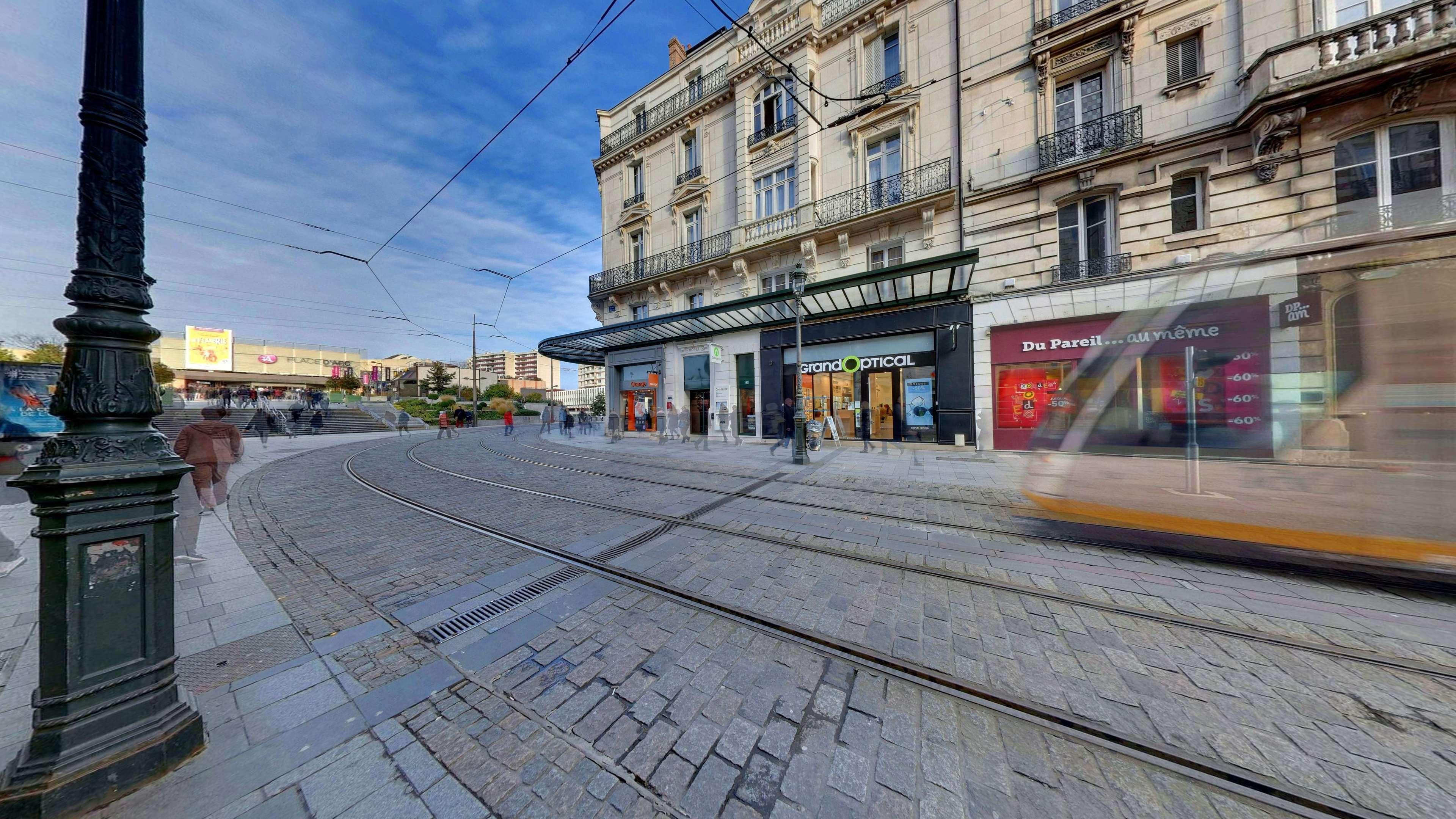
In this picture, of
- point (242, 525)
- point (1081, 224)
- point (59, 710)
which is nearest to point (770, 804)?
point (59, 710)

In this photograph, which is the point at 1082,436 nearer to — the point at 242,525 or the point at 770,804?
the point at 770,804

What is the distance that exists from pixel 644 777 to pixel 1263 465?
21.9 feet

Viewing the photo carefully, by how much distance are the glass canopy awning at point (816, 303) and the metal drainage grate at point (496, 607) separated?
999 cm

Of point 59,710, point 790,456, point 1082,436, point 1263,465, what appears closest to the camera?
point 59,710

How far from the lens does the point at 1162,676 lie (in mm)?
2564

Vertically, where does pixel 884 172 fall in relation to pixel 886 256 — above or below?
above

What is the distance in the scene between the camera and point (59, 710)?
1.76 m

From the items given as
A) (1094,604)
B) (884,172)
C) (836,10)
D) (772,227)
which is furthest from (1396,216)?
(836,10)

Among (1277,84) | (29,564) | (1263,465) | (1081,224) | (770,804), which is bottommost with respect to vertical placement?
(770,804)

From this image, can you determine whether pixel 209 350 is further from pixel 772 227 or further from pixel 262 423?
pixel 772 227

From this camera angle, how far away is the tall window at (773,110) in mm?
15930

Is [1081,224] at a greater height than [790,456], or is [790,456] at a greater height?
[1081,224]

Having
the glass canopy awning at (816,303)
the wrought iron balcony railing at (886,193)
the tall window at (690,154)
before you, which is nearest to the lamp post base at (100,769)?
the glass canopy awning at (816,303)

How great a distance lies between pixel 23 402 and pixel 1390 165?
28.3 metres
